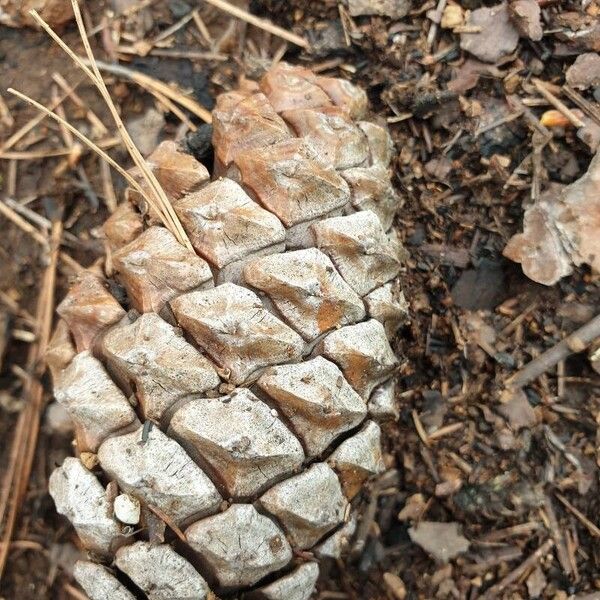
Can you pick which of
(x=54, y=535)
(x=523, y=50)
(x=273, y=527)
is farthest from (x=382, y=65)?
(x=54, y=535)

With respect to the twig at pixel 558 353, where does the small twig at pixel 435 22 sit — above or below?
above

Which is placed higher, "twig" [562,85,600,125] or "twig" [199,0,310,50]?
"twig" [199,0,310,50]

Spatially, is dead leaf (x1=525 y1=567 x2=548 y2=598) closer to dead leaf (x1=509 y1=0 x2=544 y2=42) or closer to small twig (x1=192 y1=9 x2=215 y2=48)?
dead leaf (x1=509 y1=0 x2=544 y2=42)

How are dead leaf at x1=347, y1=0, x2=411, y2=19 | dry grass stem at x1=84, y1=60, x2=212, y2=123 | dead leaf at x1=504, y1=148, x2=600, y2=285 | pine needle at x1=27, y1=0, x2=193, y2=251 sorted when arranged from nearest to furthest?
pine needle at x1=27, y1=0, x2=193, y2=251
dead leaf at x1=504, y1=148, x2=600, y2=285
dead leaf at x1=347, y1=0, x2=411, y2=19
dry grass stem at x1=84, y1=60, x2=212, y2=123

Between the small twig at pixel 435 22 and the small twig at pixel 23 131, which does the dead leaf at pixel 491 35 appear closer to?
the small twig at pixel 435 22

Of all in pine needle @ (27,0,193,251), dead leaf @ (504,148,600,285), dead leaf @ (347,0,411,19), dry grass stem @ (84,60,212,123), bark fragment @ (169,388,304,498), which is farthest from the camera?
dry grass stem @ (84,60,212,123)

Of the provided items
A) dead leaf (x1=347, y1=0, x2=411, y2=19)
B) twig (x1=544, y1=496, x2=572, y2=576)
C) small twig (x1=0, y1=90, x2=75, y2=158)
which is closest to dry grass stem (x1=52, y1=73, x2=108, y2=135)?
small twig (x1=0, y1=90, x2=75, y2=158)

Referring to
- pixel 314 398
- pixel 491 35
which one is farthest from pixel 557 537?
pixel 491 35

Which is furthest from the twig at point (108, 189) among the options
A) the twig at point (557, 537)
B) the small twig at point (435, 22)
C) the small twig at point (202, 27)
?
the twig at point (557, 537)
